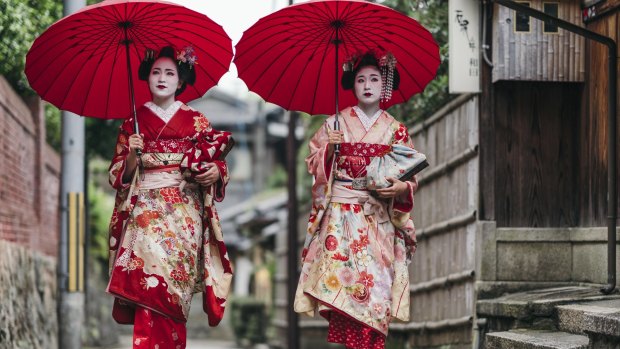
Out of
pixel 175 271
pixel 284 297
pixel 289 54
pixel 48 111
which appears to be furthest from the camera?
pixel 284 297

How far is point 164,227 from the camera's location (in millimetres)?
7246

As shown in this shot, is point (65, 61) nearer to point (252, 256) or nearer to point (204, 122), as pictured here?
point (204, 122)

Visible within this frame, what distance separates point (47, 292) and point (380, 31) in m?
7.73

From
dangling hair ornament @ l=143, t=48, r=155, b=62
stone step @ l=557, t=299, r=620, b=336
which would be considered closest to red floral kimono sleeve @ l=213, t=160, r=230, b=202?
dangling hair ornament @ l=143, t=48, r=155, b=62

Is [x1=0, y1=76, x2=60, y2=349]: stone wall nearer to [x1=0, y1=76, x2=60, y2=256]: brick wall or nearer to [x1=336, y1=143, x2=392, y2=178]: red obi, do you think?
[x1=0, y1=76, x2=60, y2=256]: brick wall

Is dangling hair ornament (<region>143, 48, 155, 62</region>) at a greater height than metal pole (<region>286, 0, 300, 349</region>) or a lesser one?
greater

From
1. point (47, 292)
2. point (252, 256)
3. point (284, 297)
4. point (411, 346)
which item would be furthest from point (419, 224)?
point (252, 256)

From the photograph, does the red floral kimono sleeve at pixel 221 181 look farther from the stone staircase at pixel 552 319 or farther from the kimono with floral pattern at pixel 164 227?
the stone staircase at pixel 552 319

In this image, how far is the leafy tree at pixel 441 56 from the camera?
1202cm

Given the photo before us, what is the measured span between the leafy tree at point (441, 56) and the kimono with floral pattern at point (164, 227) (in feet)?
15.7

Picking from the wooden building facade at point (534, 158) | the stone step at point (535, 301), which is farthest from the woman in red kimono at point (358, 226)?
Answer: the wooden building facade at point (534, 158)

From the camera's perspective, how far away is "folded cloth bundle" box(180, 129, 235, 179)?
722 cm

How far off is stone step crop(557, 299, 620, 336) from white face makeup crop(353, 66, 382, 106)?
1.98 metres

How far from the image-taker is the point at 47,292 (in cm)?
1394
